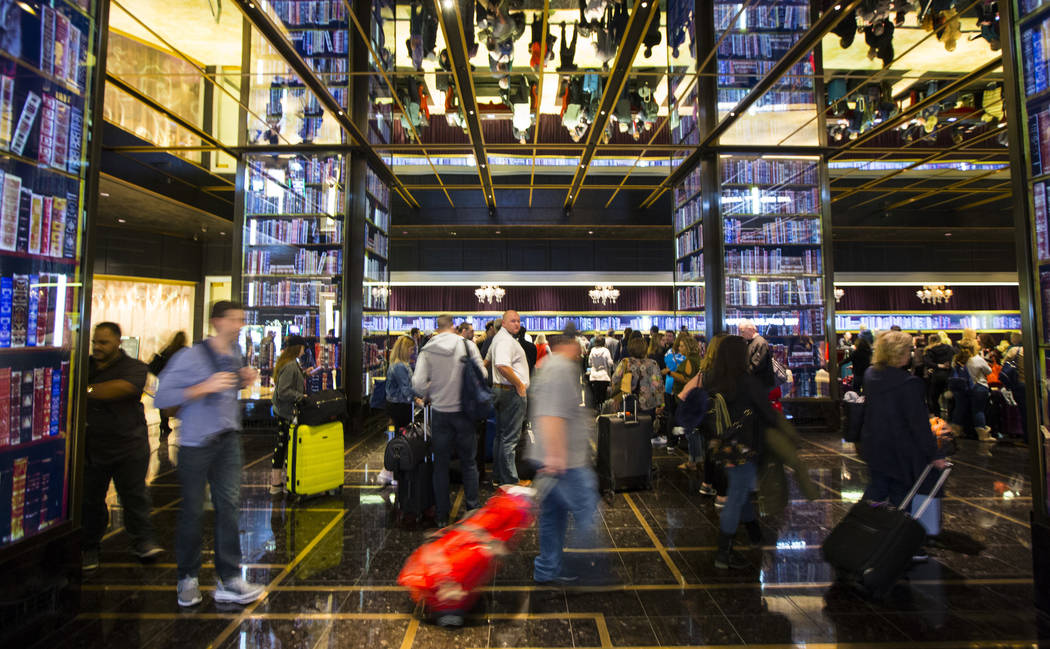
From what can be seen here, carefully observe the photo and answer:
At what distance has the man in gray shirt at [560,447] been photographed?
9.05ft

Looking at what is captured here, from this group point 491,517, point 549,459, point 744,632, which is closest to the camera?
point 744,632

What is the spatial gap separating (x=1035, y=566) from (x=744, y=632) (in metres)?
1.70

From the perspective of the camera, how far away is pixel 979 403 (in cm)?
707

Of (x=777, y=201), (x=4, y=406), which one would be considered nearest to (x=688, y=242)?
(x=777, y=201)

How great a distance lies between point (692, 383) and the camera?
3637mm

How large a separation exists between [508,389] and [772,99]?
5631 mm

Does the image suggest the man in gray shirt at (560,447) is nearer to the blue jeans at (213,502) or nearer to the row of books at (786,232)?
the blue jeans at (213,502)

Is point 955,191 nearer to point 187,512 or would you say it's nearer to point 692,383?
point 692,383

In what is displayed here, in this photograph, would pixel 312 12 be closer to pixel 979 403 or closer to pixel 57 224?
pixel 57 224

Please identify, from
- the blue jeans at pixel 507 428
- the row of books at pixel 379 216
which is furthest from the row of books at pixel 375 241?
the blue jeans at pixel 507 428

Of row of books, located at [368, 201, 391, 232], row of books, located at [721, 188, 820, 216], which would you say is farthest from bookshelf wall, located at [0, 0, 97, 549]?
row of books, located at [721, 188, 820, 216]

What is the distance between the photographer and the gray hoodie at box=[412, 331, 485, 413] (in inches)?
149

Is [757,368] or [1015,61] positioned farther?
[757,368]

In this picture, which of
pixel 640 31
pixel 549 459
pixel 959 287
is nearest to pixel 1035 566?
pixel 549 459
